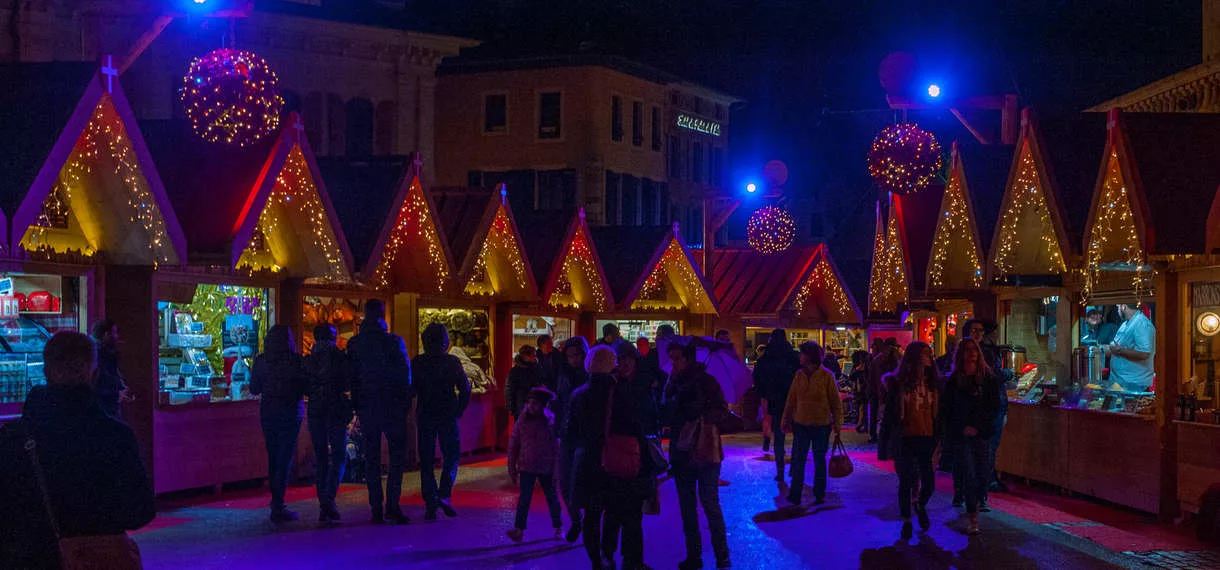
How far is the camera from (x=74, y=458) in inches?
217

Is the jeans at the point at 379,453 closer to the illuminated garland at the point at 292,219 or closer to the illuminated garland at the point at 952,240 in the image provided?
the illuminated garland at the point at 292,219

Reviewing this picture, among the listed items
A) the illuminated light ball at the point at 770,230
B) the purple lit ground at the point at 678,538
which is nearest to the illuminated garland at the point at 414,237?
the purple lit ground at the point at 678,538

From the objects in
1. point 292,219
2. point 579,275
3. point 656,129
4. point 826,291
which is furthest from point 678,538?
point 656,129

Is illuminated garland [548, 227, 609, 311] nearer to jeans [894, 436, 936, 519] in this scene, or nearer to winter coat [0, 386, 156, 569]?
jeans [894, 436, 936, 519]

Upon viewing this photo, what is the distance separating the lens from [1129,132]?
14.9 metres

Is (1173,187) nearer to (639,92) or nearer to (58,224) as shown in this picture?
(58,224)

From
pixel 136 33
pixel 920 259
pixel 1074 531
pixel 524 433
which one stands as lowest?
pixel 1074 531

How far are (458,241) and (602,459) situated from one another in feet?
38.5

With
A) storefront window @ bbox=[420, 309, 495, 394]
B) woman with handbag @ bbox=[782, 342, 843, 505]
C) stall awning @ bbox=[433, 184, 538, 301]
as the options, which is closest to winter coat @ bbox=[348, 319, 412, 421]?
woman with handbag @ bbox=[782, 342, 843, 505]

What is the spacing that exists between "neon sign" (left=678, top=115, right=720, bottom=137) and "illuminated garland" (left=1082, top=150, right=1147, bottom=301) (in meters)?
40.0

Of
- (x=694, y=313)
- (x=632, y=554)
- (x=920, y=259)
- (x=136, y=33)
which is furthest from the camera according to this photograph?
(x=136, y=33)

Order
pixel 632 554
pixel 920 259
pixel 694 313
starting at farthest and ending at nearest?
pixel 694 313, pixel 920 259, pixel 632 554

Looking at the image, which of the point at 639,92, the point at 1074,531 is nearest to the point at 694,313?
the point at 1074,531

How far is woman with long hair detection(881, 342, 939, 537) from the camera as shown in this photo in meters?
12.9
